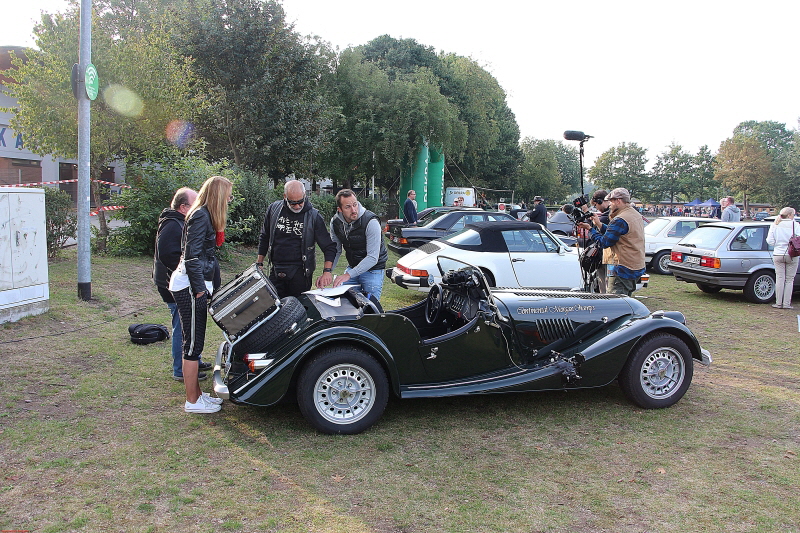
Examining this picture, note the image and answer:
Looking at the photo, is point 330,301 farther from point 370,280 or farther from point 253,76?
point 253,76

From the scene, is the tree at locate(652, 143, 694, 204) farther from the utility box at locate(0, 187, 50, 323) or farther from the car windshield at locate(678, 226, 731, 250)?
the utility box at locate(0, 187, 50, 323)

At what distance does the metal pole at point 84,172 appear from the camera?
27.0ft

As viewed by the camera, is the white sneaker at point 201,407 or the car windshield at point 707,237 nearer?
the white sneaker at point 201,407

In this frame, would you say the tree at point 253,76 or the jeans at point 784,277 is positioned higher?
the tree at point 253,76

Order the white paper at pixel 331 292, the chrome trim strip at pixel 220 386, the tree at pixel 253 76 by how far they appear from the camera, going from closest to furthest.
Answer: the chrome trim strip at pixel 220 386 < the white paper at pixel 331 292 < the tree at pixel 253 76

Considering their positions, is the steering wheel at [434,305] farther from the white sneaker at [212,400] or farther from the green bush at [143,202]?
the green bush at [143,202]

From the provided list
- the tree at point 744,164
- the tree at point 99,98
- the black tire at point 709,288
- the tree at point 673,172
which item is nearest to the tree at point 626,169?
the tree at point 673,172

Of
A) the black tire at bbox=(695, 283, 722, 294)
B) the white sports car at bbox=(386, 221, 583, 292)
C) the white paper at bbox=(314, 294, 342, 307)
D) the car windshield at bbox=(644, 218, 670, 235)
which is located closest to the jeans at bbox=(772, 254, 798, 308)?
the black tire at bbox=(695, 283, 722, 294)

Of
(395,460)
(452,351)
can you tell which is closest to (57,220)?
(452,351)

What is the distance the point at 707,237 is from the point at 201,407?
10129 mm

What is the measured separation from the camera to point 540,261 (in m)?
9.35

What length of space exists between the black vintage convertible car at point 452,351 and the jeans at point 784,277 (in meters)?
5.90

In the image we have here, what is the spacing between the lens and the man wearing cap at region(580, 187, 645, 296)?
7047 mm

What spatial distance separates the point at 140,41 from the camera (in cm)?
1371
